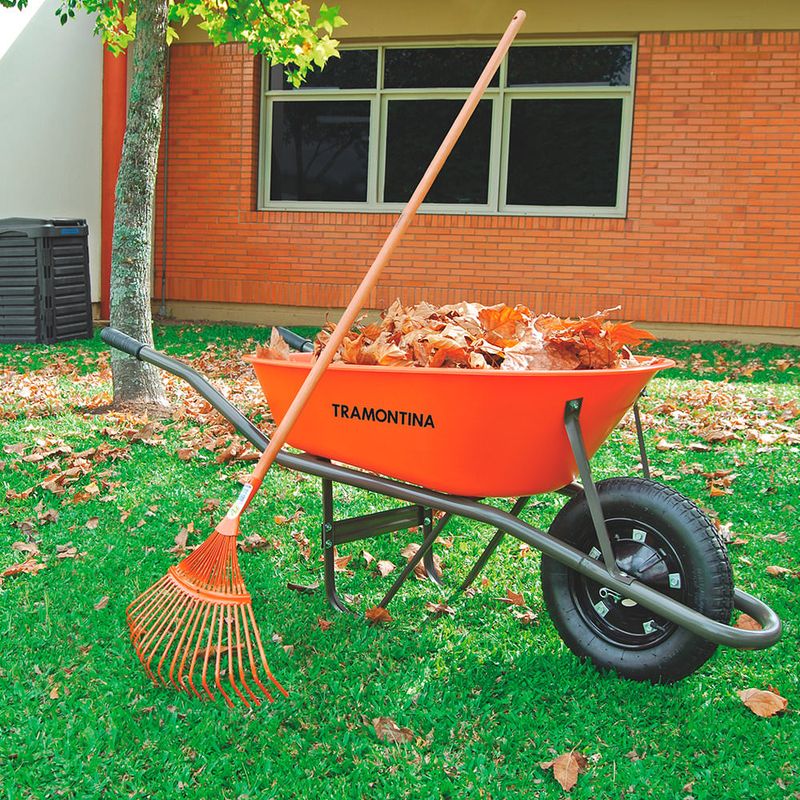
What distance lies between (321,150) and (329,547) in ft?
27.4

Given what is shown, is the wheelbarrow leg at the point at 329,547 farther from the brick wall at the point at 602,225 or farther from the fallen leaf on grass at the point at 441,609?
the brick wall at the point at 602,225

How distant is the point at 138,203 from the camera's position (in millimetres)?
5242

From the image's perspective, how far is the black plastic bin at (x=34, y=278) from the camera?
8422 millimetres

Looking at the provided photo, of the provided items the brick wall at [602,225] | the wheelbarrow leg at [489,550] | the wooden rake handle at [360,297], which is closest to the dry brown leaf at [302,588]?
the wheelbarrow leg at [489,550]

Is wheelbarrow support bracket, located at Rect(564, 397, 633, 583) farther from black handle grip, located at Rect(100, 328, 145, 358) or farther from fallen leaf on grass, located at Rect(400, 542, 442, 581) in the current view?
black handle grip, located at Rect(100, 328, 145, 358)

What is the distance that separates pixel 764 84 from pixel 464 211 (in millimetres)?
3319

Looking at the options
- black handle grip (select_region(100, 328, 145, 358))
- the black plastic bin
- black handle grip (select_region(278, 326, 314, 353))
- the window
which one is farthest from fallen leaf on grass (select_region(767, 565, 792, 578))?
the black plastic bin

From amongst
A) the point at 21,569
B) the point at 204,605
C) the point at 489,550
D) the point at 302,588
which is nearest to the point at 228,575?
the point at 204,605

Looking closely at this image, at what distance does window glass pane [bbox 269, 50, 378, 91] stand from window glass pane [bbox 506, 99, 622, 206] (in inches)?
66.4

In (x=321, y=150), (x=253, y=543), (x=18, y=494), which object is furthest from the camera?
(x=321, y=150)

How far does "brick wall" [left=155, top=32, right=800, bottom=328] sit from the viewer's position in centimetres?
911

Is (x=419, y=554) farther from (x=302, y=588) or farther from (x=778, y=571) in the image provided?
(x=778, y=571)

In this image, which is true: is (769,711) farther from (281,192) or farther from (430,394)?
(281,192)

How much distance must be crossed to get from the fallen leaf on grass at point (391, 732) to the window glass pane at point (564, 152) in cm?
827
